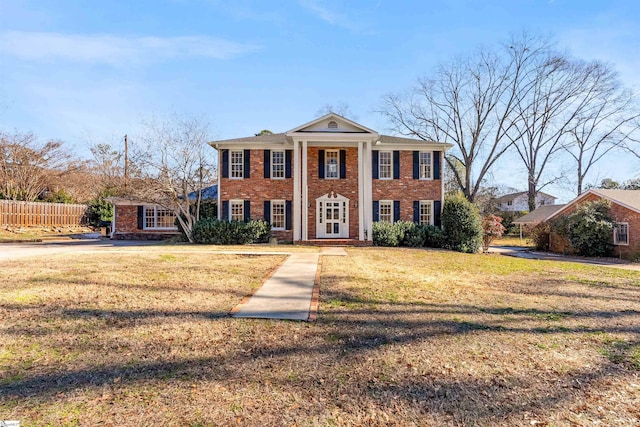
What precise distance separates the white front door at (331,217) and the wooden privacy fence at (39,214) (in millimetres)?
20874

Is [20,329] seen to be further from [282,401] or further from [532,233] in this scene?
[532,233]

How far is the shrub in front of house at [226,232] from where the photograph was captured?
17.1 metres

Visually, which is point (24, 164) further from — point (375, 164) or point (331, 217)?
point (375, 164)

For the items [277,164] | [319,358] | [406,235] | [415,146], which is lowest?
[319,358]

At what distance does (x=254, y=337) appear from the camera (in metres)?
4.06

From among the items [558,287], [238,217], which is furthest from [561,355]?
[238,217]

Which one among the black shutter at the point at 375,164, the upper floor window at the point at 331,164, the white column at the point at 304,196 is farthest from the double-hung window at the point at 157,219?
the black shutter at the point at 375,164

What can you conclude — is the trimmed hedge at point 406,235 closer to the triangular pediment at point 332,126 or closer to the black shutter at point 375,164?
the black shutter at point 375,164

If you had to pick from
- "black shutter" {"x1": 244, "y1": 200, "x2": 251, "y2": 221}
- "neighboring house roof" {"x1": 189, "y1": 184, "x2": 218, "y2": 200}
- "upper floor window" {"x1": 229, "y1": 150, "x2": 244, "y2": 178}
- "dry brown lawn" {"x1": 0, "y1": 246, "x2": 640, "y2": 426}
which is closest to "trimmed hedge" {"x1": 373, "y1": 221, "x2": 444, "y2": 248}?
"black shutter" {"x1": 244, "y1": 200, "x2": 251, "y2": 221}

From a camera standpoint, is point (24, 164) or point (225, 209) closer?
point (225, 209)

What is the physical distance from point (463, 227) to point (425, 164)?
164 inches

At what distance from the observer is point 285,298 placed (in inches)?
233

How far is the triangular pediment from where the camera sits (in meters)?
17.5

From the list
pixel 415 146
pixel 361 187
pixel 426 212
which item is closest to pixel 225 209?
pixel 361 187
